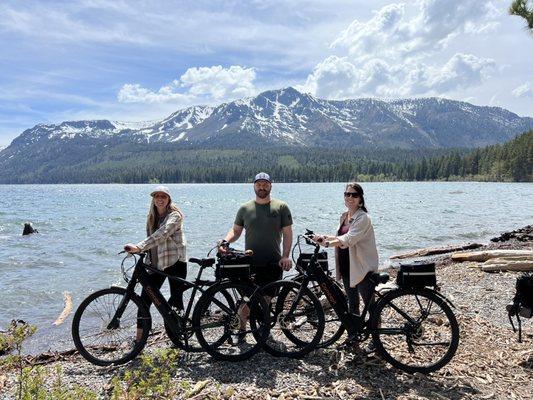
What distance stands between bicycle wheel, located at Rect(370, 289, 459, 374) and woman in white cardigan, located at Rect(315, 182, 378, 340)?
37 centimetres

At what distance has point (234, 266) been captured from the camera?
295 inches

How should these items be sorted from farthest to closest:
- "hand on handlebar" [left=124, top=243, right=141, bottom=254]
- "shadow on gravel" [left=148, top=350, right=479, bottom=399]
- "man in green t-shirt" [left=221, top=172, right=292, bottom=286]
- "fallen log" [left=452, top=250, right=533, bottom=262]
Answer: "fallen log" [left=452, top=250, right=533, bottom=262] → "man in green t-shirt" [left=221, top=172, right=292, bottom=286] → "hand on handlebar" [left=124, top=243, right=141, bottom=254] → "shadow on gravel" [left=148, top=350, right=479, bottom=399]

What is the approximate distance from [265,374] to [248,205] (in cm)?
273

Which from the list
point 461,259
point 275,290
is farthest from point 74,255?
point 275,290

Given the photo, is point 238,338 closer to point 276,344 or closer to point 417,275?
point 276,344

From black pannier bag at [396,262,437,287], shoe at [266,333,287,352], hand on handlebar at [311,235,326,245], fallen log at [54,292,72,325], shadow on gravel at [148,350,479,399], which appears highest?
hand on handlebar at [311,235,326,245]

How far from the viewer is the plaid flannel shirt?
7.55 metres

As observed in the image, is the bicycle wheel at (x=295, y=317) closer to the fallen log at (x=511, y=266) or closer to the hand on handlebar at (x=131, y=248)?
the hand on handlebar at (x=131, y=248)

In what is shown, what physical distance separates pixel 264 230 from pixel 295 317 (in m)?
1.51

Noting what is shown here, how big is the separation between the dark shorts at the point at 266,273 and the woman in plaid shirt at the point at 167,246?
48.8 inches

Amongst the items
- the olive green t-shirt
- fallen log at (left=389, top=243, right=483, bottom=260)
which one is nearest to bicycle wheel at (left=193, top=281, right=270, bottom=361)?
the olive green t-shirt

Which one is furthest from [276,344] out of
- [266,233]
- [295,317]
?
[266,233]

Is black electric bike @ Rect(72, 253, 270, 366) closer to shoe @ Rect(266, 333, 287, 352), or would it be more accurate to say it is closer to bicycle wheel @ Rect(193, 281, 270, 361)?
bicycle wheel @ Rect(193, 281, 270, 361)

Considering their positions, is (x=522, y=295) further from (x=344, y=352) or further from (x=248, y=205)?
(x=248, y=205)
